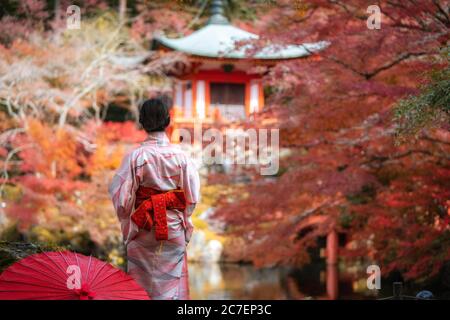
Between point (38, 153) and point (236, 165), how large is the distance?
4.45 meters

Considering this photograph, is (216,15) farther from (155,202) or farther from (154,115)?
(155,202)

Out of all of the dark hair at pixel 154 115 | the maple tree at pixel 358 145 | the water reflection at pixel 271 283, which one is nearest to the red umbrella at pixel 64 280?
the dark hair at pixel 154 115

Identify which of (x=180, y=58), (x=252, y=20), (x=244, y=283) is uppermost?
(x=252, y=20)

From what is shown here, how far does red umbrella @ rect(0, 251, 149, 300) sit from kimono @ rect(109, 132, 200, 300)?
19.8 inches

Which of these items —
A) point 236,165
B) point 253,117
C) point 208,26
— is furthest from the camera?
point 208,26

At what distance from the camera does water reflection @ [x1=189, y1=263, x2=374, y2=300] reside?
1128 centimetres

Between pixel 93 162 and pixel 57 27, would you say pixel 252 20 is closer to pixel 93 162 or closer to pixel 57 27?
pixel 57 27

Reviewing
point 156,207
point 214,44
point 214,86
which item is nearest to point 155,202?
point 156,207

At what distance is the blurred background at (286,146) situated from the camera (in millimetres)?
7445

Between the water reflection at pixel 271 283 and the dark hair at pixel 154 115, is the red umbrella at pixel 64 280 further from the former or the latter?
the water reflection at pixel 271 283

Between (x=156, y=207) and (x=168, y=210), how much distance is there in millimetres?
80

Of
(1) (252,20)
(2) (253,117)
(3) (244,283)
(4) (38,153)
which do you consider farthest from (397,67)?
(1) (252,20)

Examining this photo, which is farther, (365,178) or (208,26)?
(208,26)
